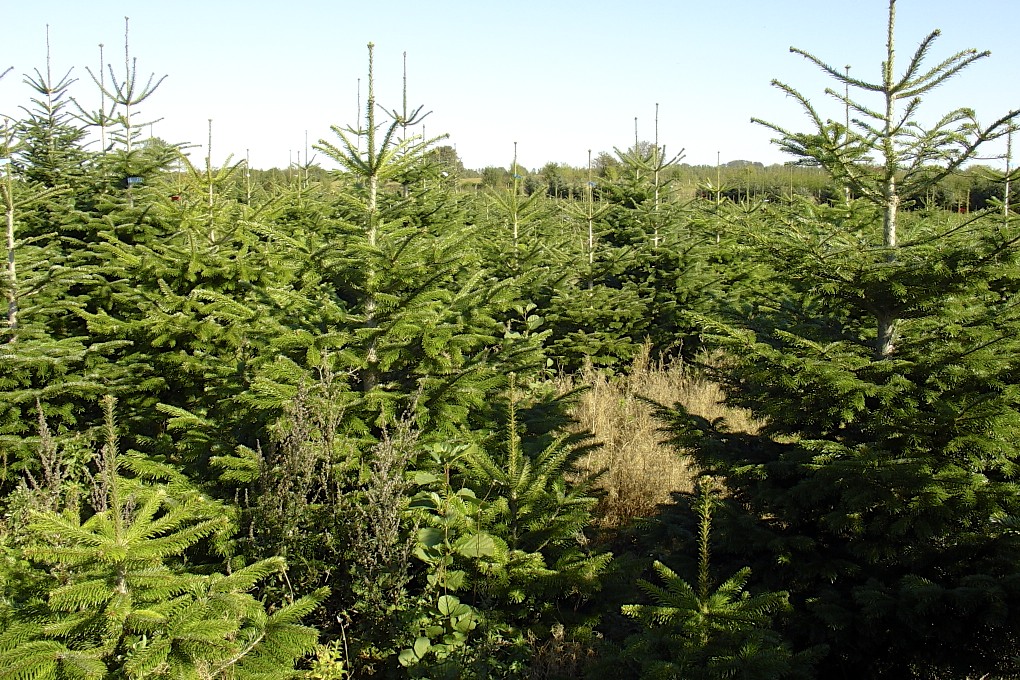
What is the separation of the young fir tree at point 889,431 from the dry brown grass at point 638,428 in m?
0.63

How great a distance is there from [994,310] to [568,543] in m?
2.37

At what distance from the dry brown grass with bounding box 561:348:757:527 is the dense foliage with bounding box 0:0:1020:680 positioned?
0.43m

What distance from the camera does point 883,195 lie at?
3.93 metres

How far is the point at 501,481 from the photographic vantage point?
11.5 ft

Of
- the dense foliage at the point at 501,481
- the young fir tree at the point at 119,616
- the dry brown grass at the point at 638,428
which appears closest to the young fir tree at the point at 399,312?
the dense foliage at the point at 501,481

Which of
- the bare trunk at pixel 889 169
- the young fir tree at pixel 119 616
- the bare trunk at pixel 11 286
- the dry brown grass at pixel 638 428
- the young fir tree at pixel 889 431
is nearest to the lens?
the young fir tree at pixel 119 616

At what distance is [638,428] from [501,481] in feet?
11.0

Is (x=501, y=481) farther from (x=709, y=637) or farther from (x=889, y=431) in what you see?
(x=889, y=431)

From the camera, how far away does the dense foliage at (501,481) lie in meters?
2.45

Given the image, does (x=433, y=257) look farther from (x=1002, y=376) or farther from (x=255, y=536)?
(x=1002, y=376)

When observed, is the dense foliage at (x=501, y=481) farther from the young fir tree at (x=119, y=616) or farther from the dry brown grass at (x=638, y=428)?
the dry brown grass at (x=638, y=428)

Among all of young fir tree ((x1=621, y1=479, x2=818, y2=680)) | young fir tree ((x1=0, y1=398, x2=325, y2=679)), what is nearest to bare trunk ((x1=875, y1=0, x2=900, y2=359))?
young fir tree ((x1=621, y1=479, x2=818, y2=680))

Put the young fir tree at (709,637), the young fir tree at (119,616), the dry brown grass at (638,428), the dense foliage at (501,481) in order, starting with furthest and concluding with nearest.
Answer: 1. the dry brown grass at (638,428)
2. the dense foliage at (501,481)
3. the young fir tree at (709,637)
4. the young fir tree at (119,616)

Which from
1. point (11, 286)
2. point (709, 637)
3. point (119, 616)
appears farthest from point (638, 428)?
point (11, 286)
